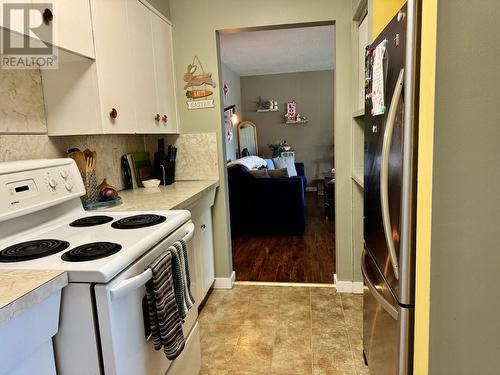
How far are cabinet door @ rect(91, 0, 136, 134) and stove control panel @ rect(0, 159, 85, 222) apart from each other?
1.06 feet

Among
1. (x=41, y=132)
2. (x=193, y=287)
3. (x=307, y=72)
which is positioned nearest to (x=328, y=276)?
(x=193, y=287)

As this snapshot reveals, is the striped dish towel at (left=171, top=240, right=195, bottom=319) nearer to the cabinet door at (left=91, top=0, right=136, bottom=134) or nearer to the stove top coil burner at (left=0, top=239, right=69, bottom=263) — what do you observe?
the stove top coil burner at (left=0, top=239, right=69, bottom=263)

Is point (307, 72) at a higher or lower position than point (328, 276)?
higher

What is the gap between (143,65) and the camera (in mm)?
2174

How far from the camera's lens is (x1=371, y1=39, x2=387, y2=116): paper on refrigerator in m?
1.32

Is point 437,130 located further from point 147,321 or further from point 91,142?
point 91,142

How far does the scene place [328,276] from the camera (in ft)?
9.88

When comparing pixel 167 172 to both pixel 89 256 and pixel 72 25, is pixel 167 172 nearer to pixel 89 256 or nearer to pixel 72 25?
pixel 72 25

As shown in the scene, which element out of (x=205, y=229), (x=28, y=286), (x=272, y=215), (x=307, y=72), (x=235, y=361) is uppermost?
(x=307, y=72)

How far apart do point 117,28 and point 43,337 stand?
1.60m

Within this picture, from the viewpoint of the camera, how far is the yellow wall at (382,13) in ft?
5.46

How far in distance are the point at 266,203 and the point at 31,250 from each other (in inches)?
126

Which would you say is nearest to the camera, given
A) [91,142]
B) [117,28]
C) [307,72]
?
[117,28]

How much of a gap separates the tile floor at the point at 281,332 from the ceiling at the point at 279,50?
2.55 meters
